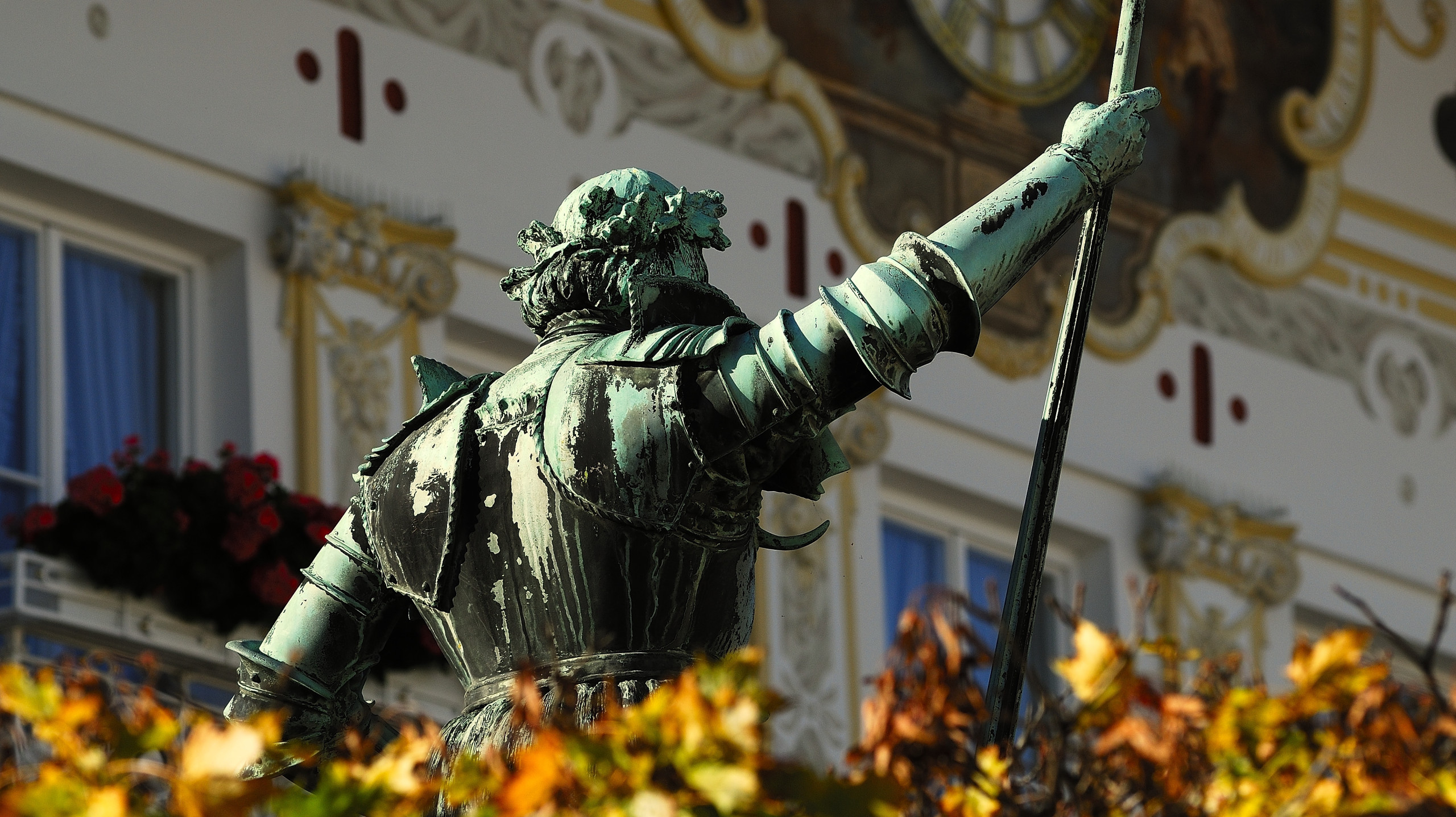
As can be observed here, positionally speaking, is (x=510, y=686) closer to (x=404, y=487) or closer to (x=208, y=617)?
(x=404, y=487)

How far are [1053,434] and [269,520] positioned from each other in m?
6.17

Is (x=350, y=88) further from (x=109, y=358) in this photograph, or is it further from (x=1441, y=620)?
(x=1441, y=620)

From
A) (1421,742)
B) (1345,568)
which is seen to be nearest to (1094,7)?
(1345,568)

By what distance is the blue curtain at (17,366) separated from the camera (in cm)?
992

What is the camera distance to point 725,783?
259cm

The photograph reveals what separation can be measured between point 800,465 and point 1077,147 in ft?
1.53

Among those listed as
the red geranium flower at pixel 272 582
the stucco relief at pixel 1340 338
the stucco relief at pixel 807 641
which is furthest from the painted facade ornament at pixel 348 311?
the stucco relief at pixel 1340 338

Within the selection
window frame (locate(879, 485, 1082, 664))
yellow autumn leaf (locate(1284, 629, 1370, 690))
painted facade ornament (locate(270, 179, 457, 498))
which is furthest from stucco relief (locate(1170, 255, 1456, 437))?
yellow autumn leaf (locate(1284, 629, 1370, 690))

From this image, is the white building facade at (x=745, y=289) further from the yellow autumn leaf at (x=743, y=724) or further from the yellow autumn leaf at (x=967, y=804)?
the yellow autumn leaf at (x=743, y=724)

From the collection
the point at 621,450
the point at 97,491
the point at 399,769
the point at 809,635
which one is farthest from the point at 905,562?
the point at 399,769

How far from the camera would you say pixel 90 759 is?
264 centimetres

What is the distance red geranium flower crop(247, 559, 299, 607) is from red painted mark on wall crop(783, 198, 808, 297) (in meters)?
3.73

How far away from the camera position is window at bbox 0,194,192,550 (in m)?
10.0

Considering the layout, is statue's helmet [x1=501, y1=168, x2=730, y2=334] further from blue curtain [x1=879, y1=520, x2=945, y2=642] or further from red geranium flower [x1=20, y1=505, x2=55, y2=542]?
blue curtain [x1=879, y1=520, x2=945, y2=642]
